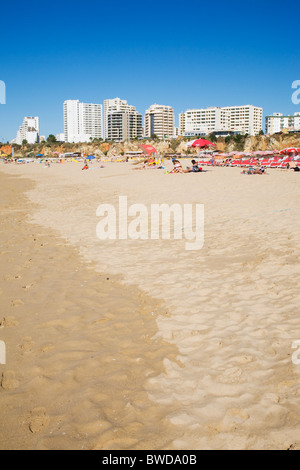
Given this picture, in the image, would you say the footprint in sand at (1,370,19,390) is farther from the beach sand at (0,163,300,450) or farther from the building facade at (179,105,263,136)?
the building facade at (179,105,263,136)

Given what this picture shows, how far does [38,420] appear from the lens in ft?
7.47

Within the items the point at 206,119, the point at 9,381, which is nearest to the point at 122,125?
the point at 206,119

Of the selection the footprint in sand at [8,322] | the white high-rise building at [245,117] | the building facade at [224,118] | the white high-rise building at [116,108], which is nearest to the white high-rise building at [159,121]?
the building facade at [224,118]

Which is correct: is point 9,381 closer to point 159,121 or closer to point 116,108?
point 159,121

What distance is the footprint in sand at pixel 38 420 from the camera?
7.28 feet

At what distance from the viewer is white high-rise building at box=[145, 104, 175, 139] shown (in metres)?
165

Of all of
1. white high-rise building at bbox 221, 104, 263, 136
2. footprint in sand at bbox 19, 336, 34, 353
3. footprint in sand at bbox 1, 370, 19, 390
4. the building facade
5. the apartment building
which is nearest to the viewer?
footprint in sand at bbox 1, 370, 19, 390

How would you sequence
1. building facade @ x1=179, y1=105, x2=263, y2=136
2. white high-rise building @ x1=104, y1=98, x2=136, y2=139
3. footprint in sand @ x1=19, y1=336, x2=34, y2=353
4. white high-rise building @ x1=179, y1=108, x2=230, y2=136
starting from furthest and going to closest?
white high-rise building @ x1=104, y1=98, x2=136, y2=139
building facade @ x1=179, y1=105, x2=263, y2=136
white high-rise building @ x1=179, y1=108, x2=230, y2=136
footprint in sand @ x1=19, y1=336, x2=34, y2=353

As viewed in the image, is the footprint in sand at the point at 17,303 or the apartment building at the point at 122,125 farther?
the apartment building at the point at 122,125

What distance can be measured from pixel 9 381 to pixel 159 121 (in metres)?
172

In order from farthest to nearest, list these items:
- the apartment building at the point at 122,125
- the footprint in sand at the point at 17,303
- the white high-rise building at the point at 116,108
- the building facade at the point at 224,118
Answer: the white high-rise building at the point at 116,108 < the apartment building at the point at 122,125 < the building facade at the point at 224,118 < the footprint in sand at the point at 17,303

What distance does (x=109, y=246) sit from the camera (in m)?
6.71

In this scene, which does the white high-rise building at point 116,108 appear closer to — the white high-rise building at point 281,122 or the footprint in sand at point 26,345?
the white high-rise building at point 281,122

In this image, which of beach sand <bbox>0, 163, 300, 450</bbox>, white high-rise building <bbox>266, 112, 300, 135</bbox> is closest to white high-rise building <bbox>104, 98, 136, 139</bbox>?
white high-rise building <bbox>266, 112, 300, 135</bbox>
